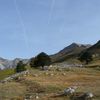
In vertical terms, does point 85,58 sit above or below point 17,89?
above

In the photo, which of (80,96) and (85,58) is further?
(85,58)

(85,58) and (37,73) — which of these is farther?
(85,58)

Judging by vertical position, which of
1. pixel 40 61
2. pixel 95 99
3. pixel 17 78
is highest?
pixel 40 61

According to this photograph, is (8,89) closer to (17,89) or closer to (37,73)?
(17,89)

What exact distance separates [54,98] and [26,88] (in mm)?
24864

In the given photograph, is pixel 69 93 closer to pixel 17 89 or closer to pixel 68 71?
pixel 17 89

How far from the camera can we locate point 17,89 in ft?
228

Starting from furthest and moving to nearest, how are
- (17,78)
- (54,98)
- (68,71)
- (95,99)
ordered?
(68,71) → (17,78) → (54,98) → (95,99)

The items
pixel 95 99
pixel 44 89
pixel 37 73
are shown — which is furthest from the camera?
pixel 37 73

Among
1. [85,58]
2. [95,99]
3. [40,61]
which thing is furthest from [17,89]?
[85,58]

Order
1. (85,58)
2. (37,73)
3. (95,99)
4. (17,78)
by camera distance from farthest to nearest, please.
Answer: (85,58) < (37,73) < (17,78) < (95,99)

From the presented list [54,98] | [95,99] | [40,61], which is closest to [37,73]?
[40,61]

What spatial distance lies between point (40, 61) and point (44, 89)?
245ft

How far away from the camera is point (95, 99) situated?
41906 mm
